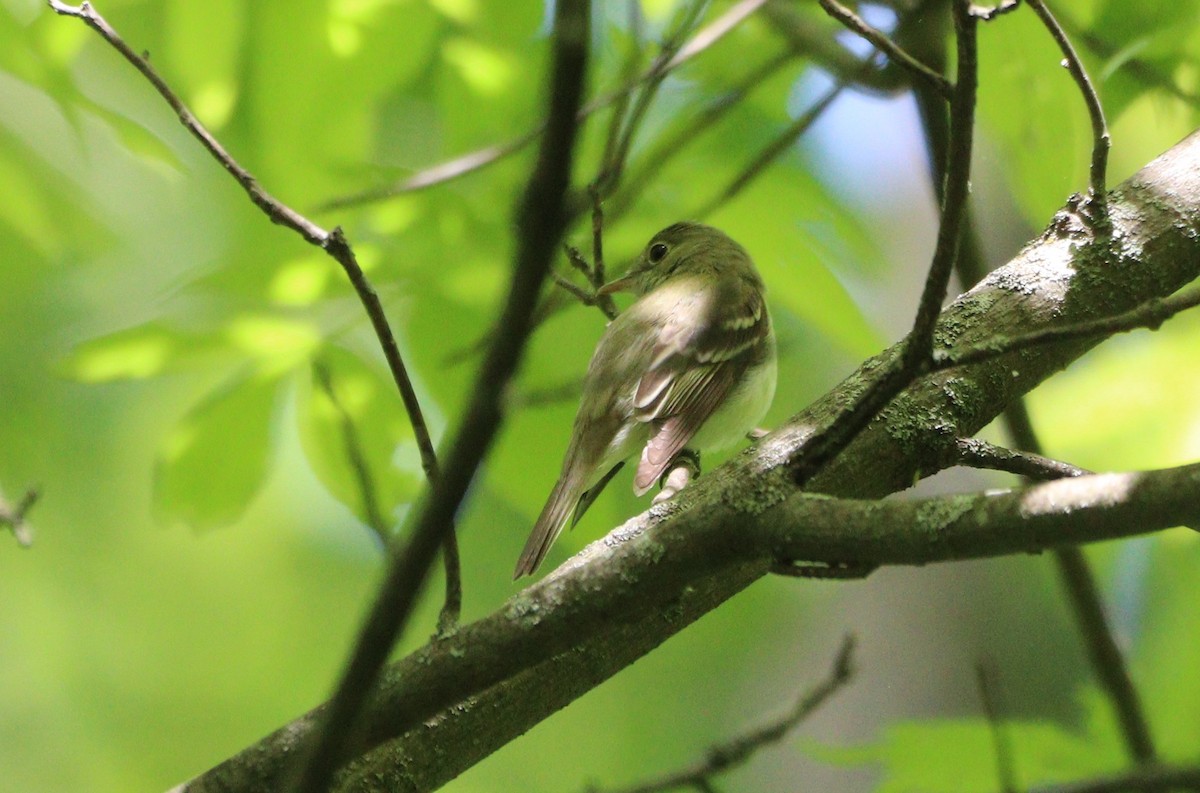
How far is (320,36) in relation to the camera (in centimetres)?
283

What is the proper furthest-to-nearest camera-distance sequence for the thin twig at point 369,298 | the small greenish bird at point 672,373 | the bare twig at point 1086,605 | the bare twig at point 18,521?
1. the small greenish bird at point 672,373
2. the bare twig at point 18,521
3. the bare twig at point 1086,605
4. the thin twig at point 369,298

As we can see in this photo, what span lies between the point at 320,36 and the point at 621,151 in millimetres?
857

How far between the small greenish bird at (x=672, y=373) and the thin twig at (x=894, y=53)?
5.17 feet

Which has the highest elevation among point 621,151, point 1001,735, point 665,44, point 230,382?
point 665,44

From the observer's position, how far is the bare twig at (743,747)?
208cm

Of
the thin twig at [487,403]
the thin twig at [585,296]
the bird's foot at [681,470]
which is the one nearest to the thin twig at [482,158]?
the thin twig at [585,296]

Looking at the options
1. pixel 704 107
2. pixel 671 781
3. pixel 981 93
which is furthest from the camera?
pixel 704 107

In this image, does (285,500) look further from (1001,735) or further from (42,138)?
(1001,735)

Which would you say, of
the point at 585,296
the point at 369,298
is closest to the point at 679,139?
the point at 585,296

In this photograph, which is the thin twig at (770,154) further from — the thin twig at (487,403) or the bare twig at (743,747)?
the thin twig at (487,403)

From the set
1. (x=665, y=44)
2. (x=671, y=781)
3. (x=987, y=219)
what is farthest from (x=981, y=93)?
(x=987, y=219)

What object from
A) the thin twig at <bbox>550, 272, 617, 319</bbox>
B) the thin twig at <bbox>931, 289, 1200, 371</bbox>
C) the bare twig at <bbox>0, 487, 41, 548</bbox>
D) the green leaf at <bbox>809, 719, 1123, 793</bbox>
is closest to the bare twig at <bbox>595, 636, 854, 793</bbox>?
the green leaf at <bbox>809, 719, 1123, 793</bbox>

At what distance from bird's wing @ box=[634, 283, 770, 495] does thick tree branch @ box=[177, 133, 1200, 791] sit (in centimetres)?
151

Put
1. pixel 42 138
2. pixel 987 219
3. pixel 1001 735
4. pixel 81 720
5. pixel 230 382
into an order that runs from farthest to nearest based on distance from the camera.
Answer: pixel 81 720 → pixel 987 219 → pixel 42 138 → pixel 230 382 → pixel 1001 735
